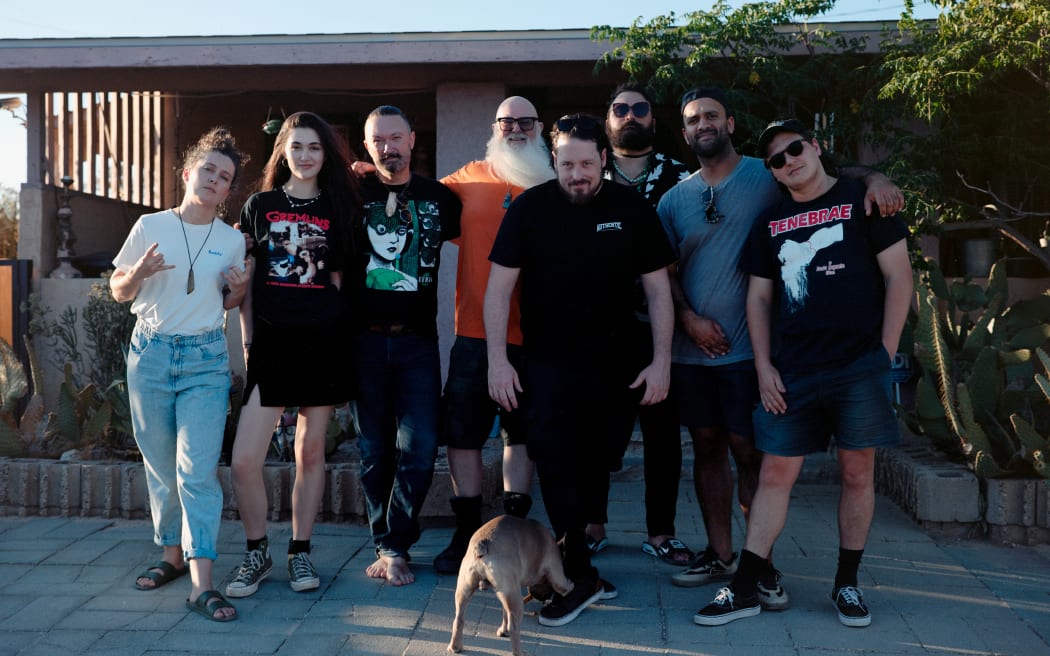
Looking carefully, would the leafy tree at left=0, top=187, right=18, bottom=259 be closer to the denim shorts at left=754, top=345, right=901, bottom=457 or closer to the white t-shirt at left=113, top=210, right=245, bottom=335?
the white t-shirt at left=113, top=210, right=245, bottom=335

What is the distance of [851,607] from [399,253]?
91.3 inches

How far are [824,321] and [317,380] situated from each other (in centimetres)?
207

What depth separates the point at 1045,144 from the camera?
7.66 m

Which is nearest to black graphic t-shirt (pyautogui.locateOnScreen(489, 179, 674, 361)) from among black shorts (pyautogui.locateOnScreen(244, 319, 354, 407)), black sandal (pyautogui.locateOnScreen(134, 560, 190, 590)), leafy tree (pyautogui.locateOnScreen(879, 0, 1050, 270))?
black shorts (pyautogui.locateOnScreen(244, 319, 354, 407))

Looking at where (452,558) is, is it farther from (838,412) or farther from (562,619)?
(838,412)

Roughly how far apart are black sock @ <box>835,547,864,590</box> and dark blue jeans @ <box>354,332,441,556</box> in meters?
1.75

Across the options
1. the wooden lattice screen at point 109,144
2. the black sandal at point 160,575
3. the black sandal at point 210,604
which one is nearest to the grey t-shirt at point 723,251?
the black sandal at point 210,604

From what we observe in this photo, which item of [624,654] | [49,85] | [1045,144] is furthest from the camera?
[49,85]

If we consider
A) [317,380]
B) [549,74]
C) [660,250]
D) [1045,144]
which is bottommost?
[317,380]

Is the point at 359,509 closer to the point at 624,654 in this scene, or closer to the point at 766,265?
the point at 624,654

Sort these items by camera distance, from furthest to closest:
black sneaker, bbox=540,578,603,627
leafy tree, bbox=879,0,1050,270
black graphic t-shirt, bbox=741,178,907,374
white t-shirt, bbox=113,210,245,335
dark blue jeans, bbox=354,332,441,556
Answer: leafy tree, bbox=879,0,1050,270 < dark blue jeans, bbox=354,332,441,556 < white t-shirt, bbox=113,210,245,335 < black sneaker, bbox=540,578,603,627 < black graphic t-shirt, bbox=741,178,907,374

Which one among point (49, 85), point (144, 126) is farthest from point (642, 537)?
point (144, 126)

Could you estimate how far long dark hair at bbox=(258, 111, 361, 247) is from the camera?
4.07 meters

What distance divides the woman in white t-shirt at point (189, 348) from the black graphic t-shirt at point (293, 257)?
0.32 ft
